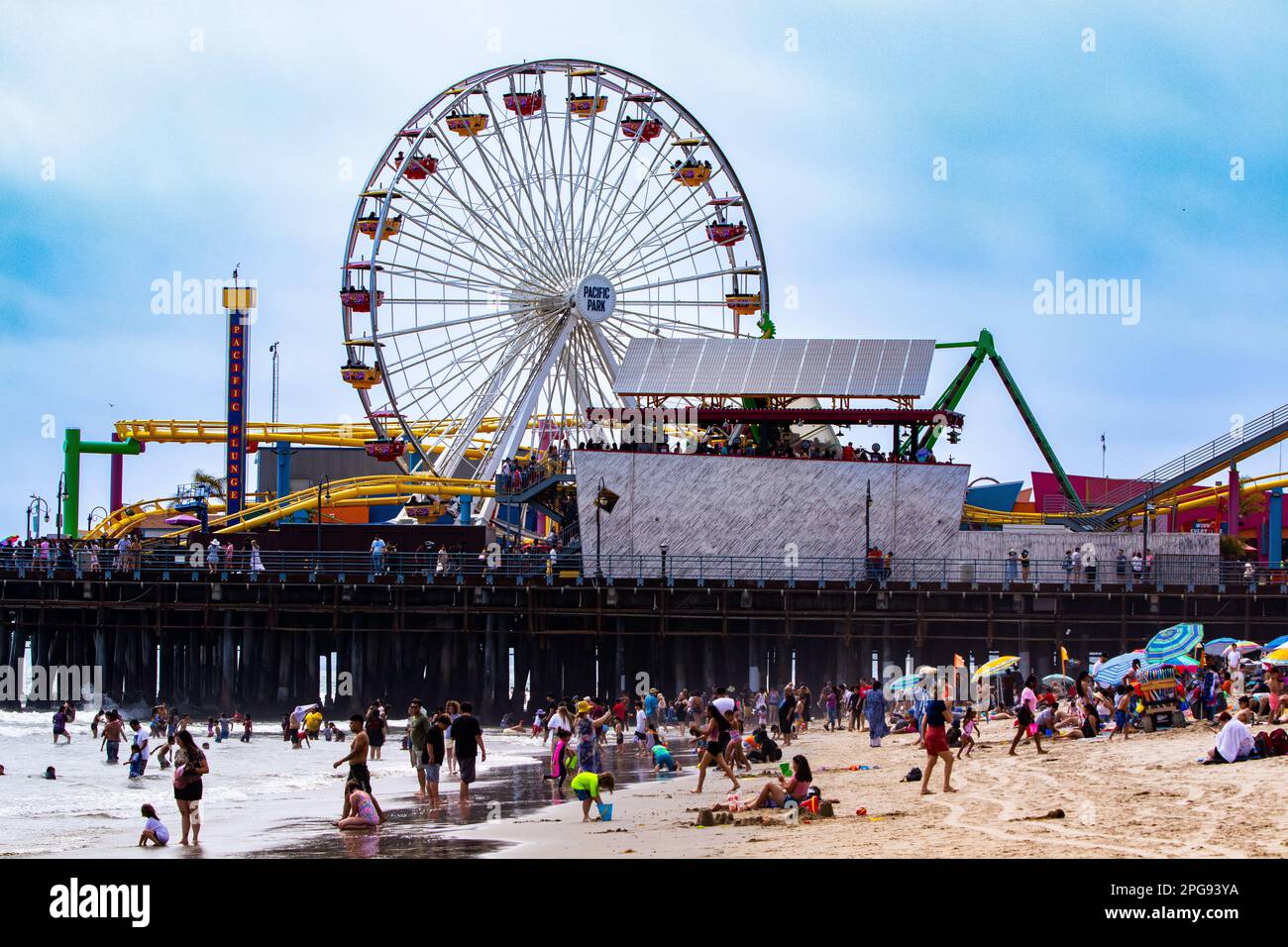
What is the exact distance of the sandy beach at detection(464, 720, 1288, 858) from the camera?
56.1ft

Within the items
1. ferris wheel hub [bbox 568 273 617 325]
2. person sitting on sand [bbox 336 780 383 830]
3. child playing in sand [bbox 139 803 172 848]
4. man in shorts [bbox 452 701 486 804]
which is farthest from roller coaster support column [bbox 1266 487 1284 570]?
child playing in sand [bbox 139 803 172 848]

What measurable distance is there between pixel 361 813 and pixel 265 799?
292 inches

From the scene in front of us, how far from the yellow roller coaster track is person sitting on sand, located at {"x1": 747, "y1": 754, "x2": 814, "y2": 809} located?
37.2 metres

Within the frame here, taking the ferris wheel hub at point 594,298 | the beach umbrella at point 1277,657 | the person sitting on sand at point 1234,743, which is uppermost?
the ferris wheel hub at point 594,298

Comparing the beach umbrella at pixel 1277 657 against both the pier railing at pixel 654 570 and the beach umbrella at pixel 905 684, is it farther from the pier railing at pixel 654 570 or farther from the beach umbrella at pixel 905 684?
the pier railing at pixel 654 570

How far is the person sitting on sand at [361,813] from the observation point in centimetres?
2345

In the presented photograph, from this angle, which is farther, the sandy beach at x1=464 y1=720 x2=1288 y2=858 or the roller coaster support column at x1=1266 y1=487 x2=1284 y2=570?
the roller coaster support column at x1=1266 y1=487 x2=1284 y2=570

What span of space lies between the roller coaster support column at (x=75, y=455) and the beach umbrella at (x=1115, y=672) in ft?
193

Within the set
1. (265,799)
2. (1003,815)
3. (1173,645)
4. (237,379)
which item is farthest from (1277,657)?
(237,379)

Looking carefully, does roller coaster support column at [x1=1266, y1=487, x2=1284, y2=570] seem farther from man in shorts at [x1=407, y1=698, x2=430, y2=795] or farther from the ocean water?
man in shorts at [x1=407, y1=698, x2=430, y2=795]

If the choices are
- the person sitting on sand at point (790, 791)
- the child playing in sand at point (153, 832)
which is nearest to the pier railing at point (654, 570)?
the person sitting on sand at point (790, 791)
